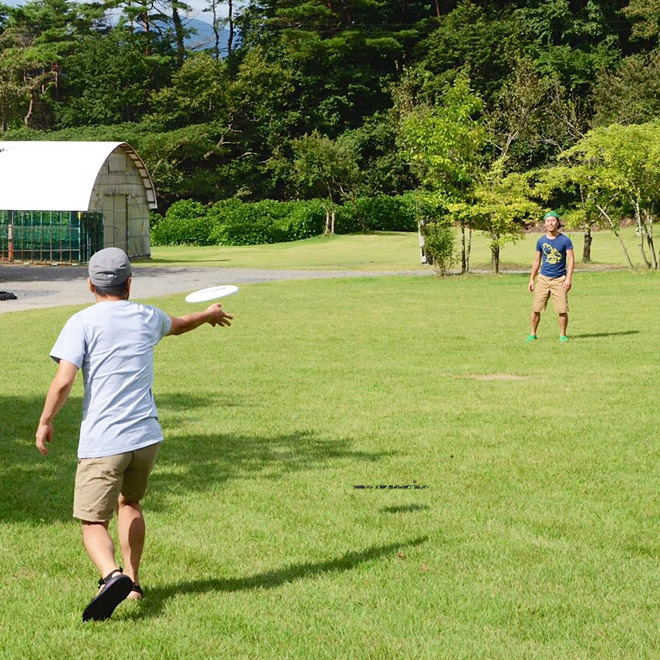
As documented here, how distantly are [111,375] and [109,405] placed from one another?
142 mm

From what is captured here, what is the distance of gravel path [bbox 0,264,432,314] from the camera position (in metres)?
26.7

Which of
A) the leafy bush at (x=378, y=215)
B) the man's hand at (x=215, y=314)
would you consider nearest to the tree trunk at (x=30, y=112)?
the leafy bush at (x=378, y=215)

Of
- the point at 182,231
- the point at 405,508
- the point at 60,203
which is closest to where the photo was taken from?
the point at 405,508

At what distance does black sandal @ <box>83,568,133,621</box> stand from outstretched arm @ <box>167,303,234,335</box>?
128cm

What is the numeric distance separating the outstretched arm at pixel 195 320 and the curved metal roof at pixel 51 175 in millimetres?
38857

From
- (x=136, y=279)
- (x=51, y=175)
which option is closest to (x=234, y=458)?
(x=136, y=279)

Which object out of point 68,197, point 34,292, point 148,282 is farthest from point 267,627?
point 68,197

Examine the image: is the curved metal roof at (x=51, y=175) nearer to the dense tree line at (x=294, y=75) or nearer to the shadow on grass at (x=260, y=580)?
the dense tree line at (x=294, y=75)

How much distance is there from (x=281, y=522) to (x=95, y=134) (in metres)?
62.7

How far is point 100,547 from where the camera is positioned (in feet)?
16.2

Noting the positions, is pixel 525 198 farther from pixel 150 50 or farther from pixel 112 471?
pixel 150 50

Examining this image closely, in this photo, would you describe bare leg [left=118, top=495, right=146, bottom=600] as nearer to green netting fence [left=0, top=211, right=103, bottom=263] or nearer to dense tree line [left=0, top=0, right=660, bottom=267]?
green netting fence [left=0, top=211, right=103, bottom=263]

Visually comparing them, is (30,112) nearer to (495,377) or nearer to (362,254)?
(362,254)

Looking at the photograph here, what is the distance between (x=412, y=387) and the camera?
1221cm
